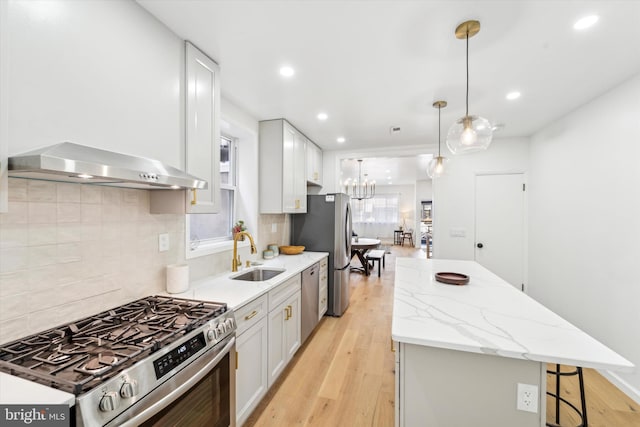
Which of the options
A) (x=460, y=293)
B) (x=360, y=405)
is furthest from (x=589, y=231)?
(x=360, y=405)

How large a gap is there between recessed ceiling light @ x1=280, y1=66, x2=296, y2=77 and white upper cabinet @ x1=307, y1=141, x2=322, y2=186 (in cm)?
178

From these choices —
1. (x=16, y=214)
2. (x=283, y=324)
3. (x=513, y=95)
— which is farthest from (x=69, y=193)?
(x=513, y=95)

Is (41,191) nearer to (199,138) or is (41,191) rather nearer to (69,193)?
(69,193)

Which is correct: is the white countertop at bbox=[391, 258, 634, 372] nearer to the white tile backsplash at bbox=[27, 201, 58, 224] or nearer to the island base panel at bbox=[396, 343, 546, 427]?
the island base panel at bbox=[396, 343, 546, 427]

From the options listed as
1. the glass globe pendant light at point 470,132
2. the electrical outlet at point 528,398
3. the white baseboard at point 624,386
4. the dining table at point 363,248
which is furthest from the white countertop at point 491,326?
the dining table at point 363,248

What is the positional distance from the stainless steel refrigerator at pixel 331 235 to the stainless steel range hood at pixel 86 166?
2.45m

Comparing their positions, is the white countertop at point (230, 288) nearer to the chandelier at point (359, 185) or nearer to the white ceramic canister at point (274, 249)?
the white ceramic canister at point (274, 249)

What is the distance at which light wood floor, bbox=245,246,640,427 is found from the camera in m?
1.87

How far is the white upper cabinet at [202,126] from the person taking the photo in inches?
65.4

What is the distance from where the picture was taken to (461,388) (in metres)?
1.18

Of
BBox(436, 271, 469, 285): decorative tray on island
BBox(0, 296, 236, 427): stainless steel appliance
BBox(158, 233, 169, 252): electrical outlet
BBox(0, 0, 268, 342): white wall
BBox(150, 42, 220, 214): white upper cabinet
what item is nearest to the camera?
BBox(0, 296, 236, 427): stainless steel appliance

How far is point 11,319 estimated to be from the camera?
Answer: 1.07 m

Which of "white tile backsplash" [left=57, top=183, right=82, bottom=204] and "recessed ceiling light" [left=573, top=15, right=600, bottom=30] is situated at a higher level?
"recessed ceiling light" [left=573, top=15, right=600, bottom=30]

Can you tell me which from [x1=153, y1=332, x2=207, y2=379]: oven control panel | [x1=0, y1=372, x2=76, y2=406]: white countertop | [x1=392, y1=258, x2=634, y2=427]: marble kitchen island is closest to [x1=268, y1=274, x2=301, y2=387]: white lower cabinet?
[x1=153, y1=332, x2=207, y2=379]: oven control panel
